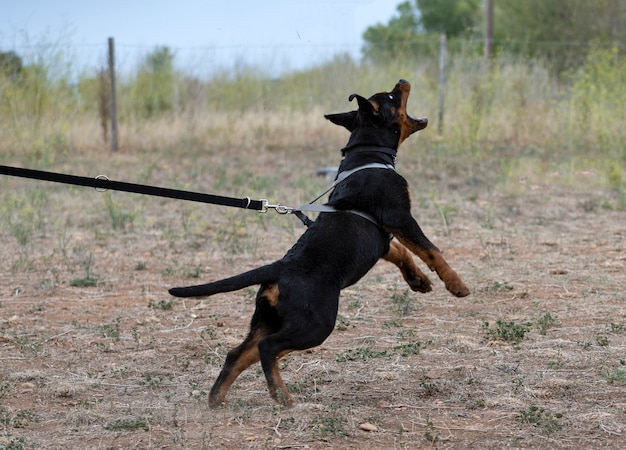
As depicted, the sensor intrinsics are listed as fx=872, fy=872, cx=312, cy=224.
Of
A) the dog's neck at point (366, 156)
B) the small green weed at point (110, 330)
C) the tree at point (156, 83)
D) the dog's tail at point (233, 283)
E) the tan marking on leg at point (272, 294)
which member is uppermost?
the tree at point (156, 83)

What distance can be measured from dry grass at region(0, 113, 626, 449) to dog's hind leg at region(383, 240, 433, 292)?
1.56ft

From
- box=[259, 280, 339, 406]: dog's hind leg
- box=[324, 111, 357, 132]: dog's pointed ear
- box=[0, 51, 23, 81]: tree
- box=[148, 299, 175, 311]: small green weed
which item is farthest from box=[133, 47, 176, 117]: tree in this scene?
box=[259, 280, 339, 406]: dog's hind leg

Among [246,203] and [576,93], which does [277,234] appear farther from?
[576,93]

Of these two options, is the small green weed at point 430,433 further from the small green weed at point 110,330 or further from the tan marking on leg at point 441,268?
the small green weed at point 110,330

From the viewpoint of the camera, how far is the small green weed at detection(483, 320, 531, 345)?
215 inches

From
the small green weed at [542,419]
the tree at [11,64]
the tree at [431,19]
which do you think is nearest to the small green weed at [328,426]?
the small green weed at [542,419]

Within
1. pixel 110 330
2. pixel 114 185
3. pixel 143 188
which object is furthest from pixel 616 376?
pixel 110 330

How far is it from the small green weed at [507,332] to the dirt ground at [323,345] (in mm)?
14

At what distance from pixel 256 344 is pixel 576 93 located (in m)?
12.4

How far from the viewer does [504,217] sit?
10117 millimetres

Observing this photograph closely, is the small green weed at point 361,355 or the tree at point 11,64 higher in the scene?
the tree at point 11,64

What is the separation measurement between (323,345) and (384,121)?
1.52 m

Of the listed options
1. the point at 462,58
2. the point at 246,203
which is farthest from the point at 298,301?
the point at 462,58

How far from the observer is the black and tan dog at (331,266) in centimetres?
425
